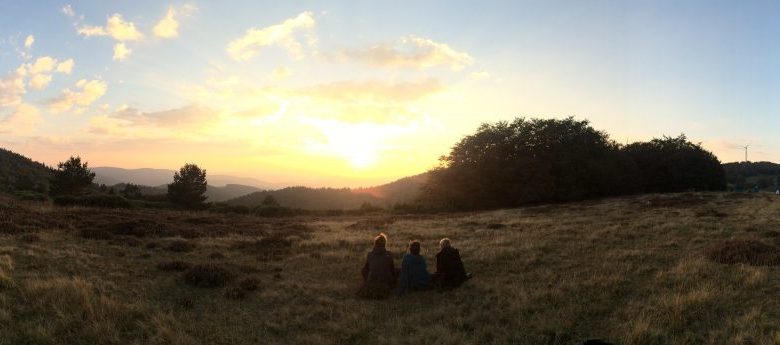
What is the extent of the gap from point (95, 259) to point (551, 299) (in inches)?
601

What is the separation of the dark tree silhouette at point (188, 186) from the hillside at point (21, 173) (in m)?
19.1

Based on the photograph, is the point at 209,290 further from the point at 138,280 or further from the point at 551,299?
the point at 551,299

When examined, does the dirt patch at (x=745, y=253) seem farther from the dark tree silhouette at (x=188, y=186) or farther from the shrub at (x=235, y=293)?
the dark tree silhouette at (x=188, y=186)

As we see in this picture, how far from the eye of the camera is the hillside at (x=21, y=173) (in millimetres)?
67625

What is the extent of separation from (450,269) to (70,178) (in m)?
61.2

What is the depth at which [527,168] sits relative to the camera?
56656mm

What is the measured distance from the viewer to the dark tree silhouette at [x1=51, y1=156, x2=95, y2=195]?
5919 cm

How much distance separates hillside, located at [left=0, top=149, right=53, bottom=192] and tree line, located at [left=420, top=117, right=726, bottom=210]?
55.7 metres

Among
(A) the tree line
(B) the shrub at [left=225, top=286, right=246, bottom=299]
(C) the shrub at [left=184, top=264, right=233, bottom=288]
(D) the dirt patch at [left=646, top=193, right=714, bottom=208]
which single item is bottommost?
(B) the shrub at [left=225, top=286, right=246, bottom=299]

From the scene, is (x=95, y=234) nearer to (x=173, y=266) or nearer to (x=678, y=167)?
(x=173, y=266)

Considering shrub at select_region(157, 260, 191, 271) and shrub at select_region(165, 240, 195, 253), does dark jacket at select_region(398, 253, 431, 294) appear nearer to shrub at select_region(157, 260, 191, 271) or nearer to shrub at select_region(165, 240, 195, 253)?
shrub at select_region(157, 260, 191, 271)

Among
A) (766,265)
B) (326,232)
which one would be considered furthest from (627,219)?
→ (326,232)

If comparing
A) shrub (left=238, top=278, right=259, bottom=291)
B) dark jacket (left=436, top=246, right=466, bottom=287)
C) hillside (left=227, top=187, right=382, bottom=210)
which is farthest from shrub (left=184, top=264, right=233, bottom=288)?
hillside (left=227, top=187, right=382, bottom=210)

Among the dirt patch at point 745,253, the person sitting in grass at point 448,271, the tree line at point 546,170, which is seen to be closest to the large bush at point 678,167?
the tree line at point 546,170
